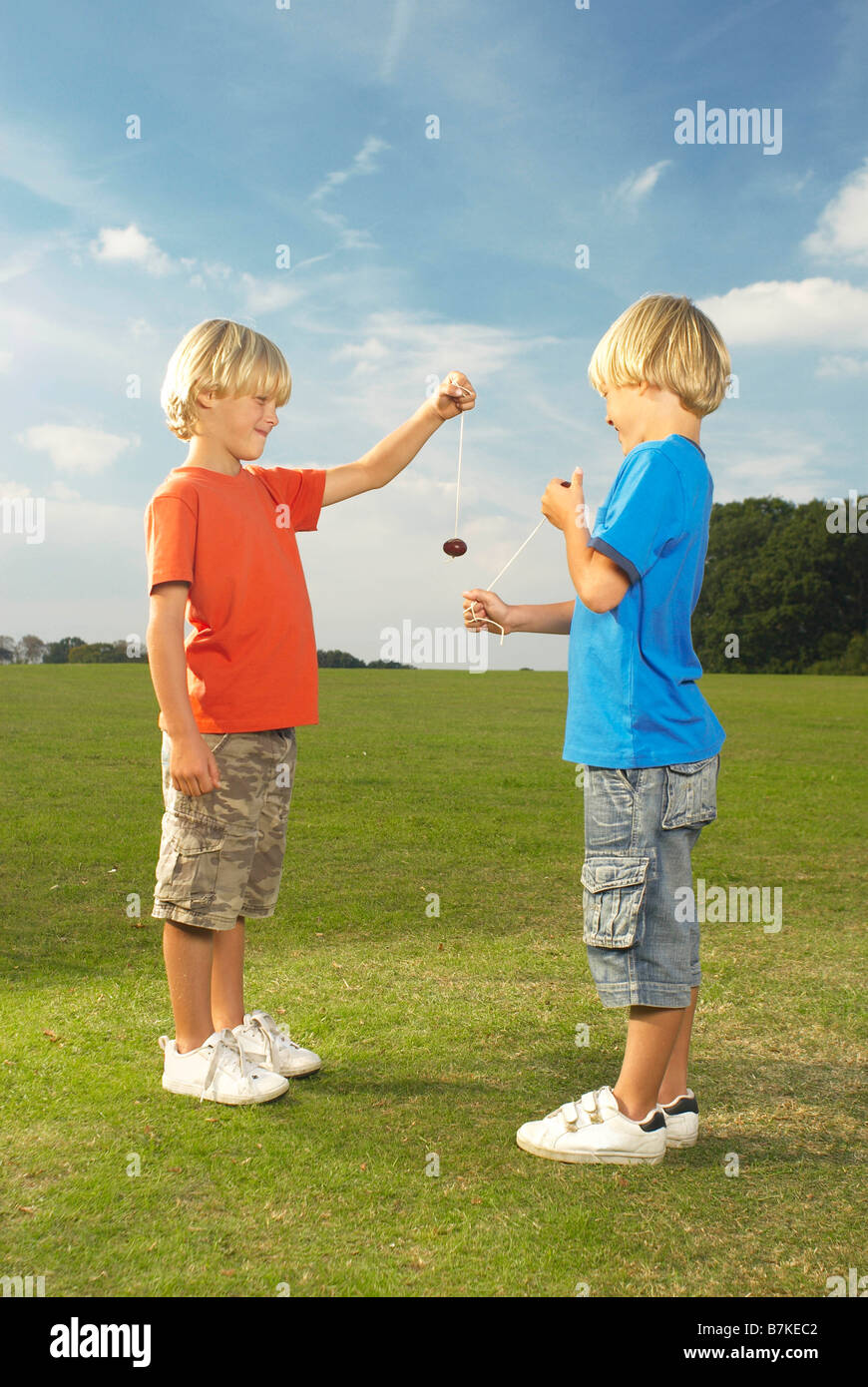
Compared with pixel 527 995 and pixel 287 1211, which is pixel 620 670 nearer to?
pixel 287 1211

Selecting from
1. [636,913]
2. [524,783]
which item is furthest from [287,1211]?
[524,783]

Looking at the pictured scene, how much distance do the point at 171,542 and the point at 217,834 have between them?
778mm

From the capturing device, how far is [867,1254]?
226cm

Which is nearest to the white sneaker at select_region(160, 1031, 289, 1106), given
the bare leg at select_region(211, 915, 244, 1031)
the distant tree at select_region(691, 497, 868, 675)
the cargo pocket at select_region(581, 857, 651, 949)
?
the bare leg at select_region(211, 915, 244, 1031)

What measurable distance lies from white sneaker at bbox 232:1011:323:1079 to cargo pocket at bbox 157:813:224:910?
0.44 metres

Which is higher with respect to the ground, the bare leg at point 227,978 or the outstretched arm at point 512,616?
the outstretched arm at point 512,616

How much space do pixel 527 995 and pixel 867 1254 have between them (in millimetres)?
1722

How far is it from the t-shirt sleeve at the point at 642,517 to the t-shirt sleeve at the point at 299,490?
1059mm

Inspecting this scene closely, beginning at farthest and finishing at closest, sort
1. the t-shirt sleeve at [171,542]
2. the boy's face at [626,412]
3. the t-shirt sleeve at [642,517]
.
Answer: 1. the t-shirt sleeve at [171,542]
2. the boy's face at [626,412]
3. the t-shirt sleeve at [642,517]

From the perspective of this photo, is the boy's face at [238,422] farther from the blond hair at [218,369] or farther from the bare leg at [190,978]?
the bare leg at [190,978]

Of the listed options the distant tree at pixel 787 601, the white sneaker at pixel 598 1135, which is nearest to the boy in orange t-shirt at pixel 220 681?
the white sneaker at pixel 598 1135

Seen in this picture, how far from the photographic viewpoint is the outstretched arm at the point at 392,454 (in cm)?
334

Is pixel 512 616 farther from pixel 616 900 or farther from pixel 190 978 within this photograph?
pixel 190 978

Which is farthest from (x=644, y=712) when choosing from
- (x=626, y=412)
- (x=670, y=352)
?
(x=670, y=352)
